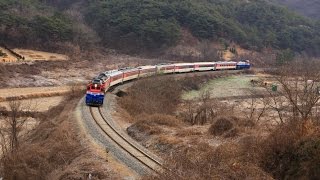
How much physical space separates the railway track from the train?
293 cm

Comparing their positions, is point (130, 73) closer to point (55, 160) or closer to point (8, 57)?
point (8, 57)

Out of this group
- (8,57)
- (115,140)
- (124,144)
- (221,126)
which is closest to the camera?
(124,144)

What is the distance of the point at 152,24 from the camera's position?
112 metres

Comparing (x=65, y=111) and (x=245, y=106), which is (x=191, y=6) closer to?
(x=245, y=106)

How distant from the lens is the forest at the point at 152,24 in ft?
317

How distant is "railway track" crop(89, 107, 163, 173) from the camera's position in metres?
27.5

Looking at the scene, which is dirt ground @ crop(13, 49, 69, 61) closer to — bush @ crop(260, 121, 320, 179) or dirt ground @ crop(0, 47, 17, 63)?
dirt ground @ crop(0, 47, 17, 63)

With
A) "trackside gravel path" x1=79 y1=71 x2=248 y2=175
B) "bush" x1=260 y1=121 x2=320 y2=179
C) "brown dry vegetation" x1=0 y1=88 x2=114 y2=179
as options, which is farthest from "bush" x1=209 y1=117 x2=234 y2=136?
"brown dry vegetation" x1=0 y1=88 x2=114 y2=179

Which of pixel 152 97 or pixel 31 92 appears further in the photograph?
pixel 31 92

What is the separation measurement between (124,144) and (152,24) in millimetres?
81508

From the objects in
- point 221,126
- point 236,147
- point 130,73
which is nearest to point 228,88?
point 130,73

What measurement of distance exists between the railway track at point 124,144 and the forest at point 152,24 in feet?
189

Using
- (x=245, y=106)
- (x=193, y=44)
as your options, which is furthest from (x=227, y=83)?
(x=193, y=44)

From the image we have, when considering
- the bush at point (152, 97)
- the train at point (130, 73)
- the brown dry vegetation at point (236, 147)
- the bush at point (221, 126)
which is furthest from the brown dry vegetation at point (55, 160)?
the bush at point (152, 97)
